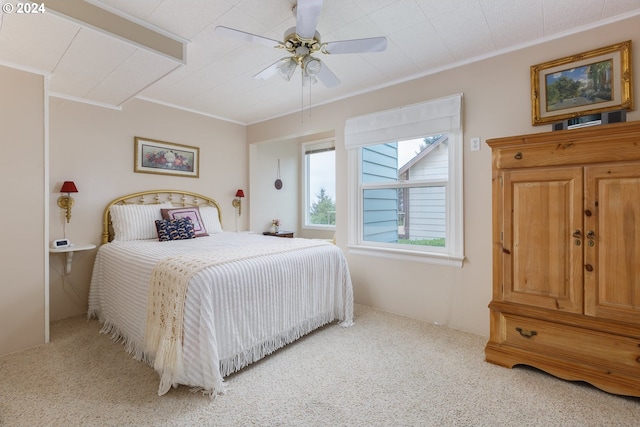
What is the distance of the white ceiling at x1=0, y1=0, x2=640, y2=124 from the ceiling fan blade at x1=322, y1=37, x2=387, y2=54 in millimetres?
249

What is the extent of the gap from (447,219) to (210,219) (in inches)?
112

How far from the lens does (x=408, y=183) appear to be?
10.7 feet

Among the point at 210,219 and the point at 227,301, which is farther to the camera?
the point at 210,219

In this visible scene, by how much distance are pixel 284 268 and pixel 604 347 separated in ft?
6.97

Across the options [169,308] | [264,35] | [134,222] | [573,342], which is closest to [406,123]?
[264,35]

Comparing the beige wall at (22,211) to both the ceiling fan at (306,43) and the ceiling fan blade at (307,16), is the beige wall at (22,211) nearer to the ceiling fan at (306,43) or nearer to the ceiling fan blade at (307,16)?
the ceiling fan at (306,43)

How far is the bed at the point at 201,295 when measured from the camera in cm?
183

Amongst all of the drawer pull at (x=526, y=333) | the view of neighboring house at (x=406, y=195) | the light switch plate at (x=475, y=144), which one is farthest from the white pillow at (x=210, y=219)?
the drawer pull at (x=526, y=333)

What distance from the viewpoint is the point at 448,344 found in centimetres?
251

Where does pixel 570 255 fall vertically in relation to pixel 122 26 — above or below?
below

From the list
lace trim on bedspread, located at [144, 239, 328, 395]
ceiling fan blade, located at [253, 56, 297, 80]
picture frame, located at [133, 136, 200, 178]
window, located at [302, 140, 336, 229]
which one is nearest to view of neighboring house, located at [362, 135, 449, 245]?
ceiling fan blade, located at [253, 56, 297, 80]

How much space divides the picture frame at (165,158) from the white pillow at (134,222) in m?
0.55

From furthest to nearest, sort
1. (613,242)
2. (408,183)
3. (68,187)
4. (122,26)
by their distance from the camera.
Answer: (408,183) → (68,187) → (122,26) → (613,242)

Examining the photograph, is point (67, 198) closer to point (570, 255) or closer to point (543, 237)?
point (543, 237)
